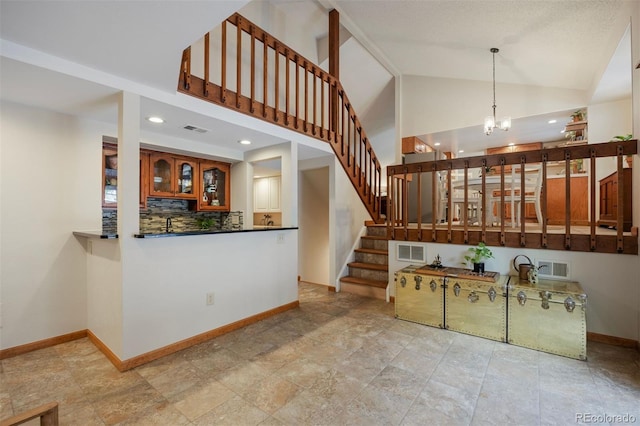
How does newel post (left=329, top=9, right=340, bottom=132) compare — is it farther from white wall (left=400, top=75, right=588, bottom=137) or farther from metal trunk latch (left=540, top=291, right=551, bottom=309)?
metal trunk latch (left=540, top=291, right=551, bottom=309)

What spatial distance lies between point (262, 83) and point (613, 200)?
4.90m

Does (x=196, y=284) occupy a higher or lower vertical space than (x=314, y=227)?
lower

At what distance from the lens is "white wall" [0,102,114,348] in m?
2.52

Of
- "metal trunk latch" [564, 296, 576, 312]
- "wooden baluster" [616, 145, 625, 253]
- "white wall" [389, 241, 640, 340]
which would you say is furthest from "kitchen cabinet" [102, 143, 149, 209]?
"wooden baluster" [616, 145, 625, 253]

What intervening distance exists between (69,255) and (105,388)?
1.47 meters

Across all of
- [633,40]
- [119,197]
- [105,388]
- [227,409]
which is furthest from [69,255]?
[633,40]

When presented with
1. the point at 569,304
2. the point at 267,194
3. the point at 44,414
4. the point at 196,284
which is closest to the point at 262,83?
the point at 267,194

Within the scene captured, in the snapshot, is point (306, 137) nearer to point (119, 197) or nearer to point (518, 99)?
point (119, 197)

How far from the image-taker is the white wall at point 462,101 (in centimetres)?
422

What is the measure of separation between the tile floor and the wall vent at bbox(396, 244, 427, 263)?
1048 millimetres

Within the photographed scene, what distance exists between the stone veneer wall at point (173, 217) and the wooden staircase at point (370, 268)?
1962mm

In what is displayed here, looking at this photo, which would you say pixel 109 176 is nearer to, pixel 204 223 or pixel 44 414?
pixel 204 223

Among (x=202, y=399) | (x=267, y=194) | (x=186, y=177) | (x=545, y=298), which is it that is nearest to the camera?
(x=202, y=399)

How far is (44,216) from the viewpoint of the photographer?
2.69m
